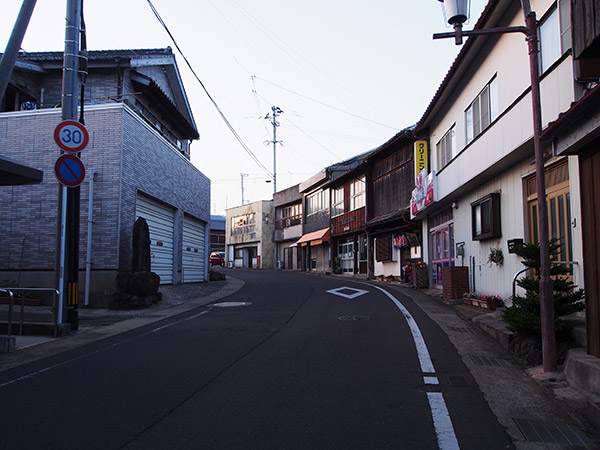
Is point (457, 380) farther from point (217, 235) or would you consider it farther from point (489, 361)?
point (217, 235)

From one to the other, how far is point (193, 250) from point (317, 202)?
17975 millimetres

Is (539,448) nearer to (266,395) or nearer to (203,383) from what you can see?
(266,395)

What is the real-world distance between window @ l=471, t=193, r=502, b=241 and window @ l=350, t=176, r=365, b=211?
16.4m

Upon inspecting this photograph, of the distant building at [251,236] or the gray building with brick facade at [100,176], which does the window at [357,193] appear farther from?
the distant building at [251,236]

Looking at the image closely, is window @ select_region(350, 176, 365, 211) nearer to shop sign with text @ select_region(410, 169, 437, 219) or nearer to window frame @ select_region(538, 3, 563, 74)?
shop sign with text @ select_region(410, 169, 437, 219)

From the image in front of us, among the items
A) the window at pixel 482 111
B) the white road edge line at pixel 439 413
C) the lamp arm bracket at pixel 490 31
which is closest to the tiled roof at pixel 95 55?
the window at pixel 482 111

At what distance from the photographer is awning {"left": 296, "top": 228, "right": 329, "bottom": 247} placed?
3559 centimetres

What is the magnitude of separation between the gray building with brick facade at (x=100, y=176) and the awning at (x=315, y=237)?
635 inches

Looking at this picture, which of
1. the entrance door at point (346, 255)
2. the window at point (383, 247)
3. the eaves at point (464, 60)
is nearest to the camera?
the eaves at point (464, 60)

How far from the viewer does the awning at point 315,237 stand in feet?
117

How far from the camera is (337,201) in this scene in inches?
1380

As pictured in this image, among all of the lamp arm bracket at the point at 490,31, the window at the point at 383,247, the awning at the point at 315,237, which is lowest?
the window at the point at 383,247

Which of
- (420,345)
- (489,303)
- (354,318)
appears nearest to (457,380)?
(420,345)

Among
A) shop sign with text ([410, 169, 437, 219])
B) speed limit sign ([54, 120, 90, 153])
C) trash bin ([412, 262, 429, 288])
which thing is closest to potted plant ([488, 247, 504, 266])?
shop sign with text ([410, 169, 437, 219])
